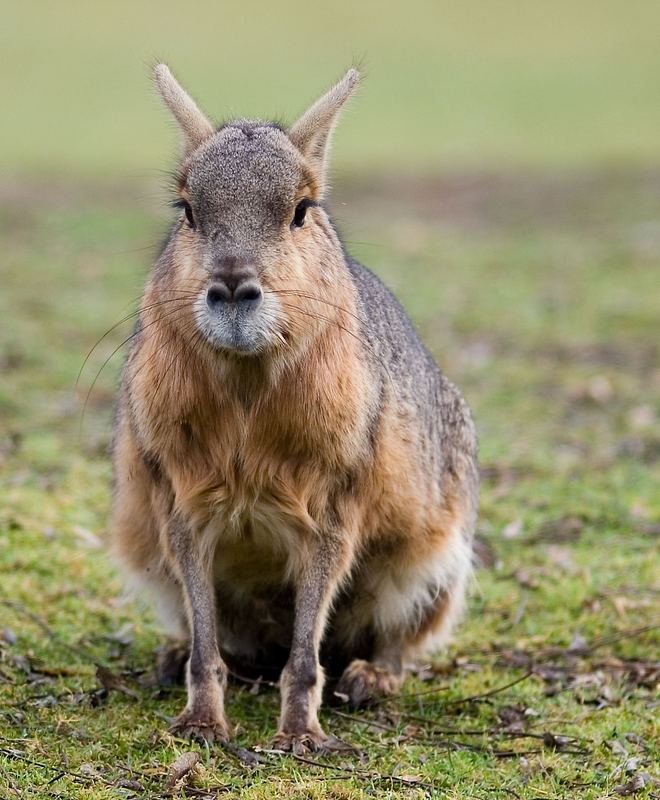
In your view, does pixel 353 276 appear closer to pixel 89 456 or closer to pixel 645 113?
pixel 89 456

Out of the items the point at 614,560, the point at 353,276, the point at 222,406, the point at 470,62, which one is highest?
the point at 470,62

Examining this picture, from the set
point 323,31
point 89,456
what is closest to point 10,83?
point 323,31

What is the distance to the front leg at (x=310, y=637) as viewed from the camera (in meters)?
4.11

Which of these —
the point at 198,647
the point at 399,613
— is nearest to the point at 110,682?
the point at 198,647

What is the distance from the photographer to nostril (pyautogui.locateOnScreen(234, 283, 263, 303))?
143 inches

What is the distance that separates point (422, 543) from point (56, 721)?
53.5 inches

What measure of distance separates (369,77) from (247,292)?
18561 millimetres

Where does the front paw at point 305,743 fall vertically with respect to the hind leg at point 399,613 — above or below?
below

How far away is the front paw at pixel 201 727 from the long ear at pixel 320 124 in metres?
1.65

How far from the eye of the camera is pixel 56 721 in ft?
13.5

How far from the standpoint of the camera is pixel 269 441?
13.4ft

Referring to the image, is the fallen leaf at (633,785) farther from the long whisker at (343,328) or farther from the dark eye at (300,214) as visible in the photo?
the dark eye at (300,214)

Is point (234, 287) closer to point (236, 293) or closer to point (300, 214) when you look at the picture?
point (236, 293)

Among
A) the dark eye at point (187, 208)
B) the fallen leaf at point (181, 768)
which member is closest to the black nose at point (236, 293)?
the dark eye at point (187, 208)
